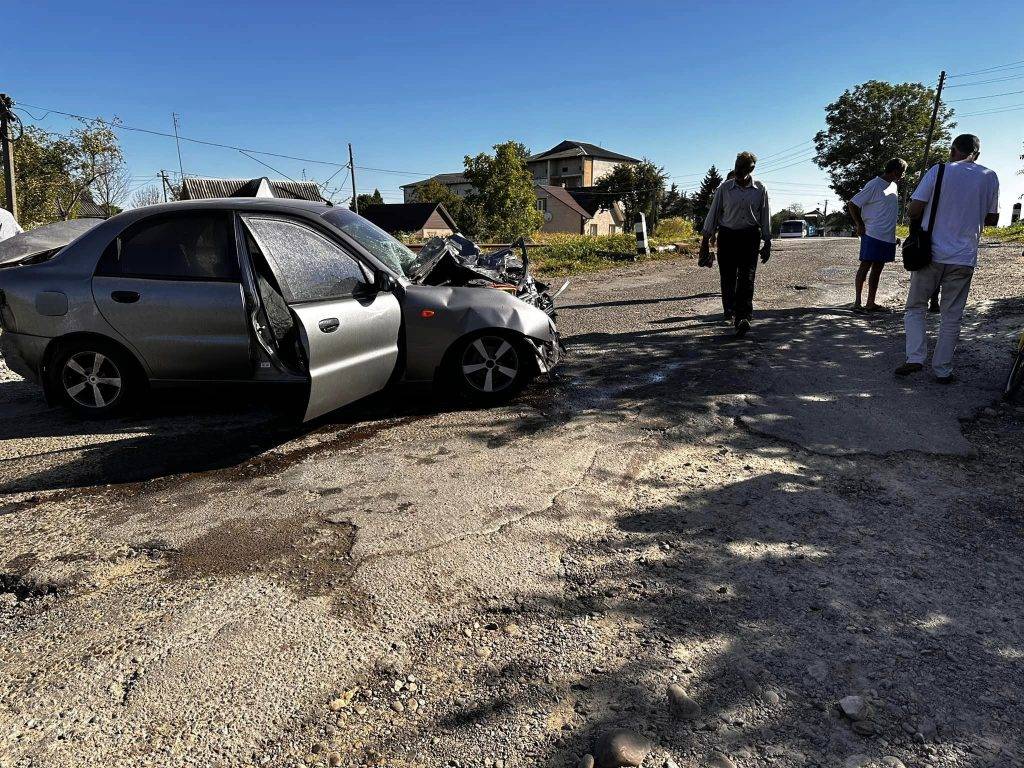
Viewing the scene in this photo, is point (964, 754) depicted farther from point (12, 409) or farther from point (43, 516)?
point (12, 409)

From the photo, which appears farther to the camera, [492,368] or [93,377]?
[492,368]

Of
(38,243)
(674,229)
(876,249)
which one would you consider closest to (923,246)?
(876,249)

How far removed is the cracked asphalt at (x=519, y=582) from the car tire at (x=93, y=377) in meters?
0.21

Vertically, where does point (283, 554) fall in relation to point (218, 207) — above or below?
below

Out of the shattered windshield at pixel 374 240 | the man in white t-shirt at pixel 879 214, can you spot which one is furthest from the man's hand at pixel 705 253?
the shattered windshield at pixel 374 240

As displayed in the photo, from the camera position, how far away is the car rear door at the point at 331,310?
4297 mm

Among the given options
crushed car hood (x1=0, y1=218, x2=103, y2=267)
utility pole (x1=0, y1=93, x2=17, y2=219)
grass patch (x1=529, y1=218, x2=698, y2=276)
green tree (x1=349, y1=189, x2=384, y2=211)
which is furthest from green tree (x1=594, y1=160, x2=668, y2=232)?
crushed car hood (x1=0, y1=218, x2=103, y2=267)

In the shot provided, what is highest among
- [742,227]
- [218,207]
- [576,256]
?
[218,207]

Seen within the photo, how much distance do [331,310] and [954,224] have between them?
522 cm

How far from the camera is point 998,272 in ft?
38.6

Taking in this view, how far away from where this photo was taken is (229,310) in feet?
15.5

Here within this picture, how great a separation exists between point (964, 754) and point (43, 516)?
4.29 metres

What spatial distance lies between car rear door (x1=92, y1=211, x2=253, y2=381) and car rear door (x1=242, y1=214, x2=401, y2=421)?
0.38 m

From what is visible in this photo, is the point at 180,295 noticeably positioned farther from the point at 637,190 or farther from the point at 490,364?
the point at 637,190
